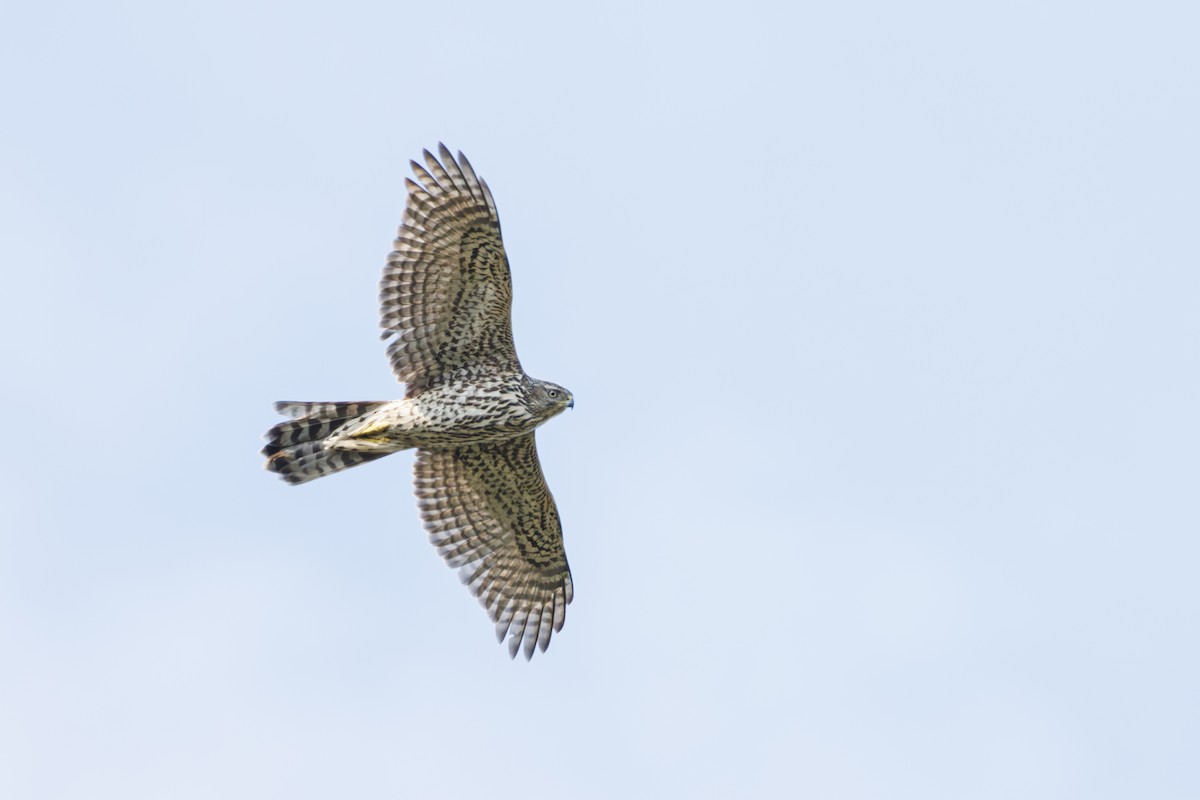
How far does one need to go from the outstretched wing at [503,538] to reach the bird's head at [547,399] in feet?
4.81

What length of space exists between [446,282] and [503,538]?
3299 millimetres

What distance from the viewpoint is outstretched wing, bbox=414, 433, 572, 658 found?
800 inches

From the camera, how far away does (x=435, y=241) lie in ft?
60.8

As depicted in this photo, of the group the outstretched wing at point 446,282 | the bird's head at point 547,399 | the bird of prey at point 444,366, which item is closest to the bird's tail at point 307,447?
the bird of prey at point 444,366

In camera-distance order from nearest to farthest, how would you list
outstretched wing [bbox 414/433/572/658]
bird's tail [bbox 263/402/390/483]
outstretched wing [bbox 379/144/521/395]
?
outstretched wing [bbox 379/144/521/395], bird's tail [bbox 263/402/390/483], outstretched wing [bbox 414/433/572/658]

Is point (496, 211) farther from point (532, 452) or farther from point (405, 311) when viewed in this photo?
point (532, 452)

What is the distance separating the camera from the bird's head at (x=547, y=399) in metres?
18.8

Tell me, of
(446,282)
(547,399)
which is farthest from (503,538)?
(446,282)

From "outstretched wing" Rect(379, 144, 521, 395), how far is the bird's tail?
0.91 m

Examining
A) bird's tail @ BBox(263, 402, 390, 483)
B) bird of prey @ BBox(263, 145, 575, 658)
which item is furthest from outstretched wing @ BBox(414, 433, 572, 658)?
bird's tail @ BBox(263, 402, 390, 483)

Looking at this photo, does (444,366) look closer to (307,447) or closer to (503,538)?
(307,447)

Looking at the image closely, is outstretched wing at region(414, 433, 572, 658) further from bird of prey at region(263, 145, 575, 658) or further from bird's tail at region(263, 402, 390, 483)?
bird's tail at region(263, 402, 390, 483)

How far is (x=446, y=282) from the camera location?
733 inches

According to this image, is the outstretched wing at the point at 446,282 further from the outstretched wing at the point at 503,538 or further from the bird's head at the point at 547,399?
the outstretched wing at the point at 503,538
